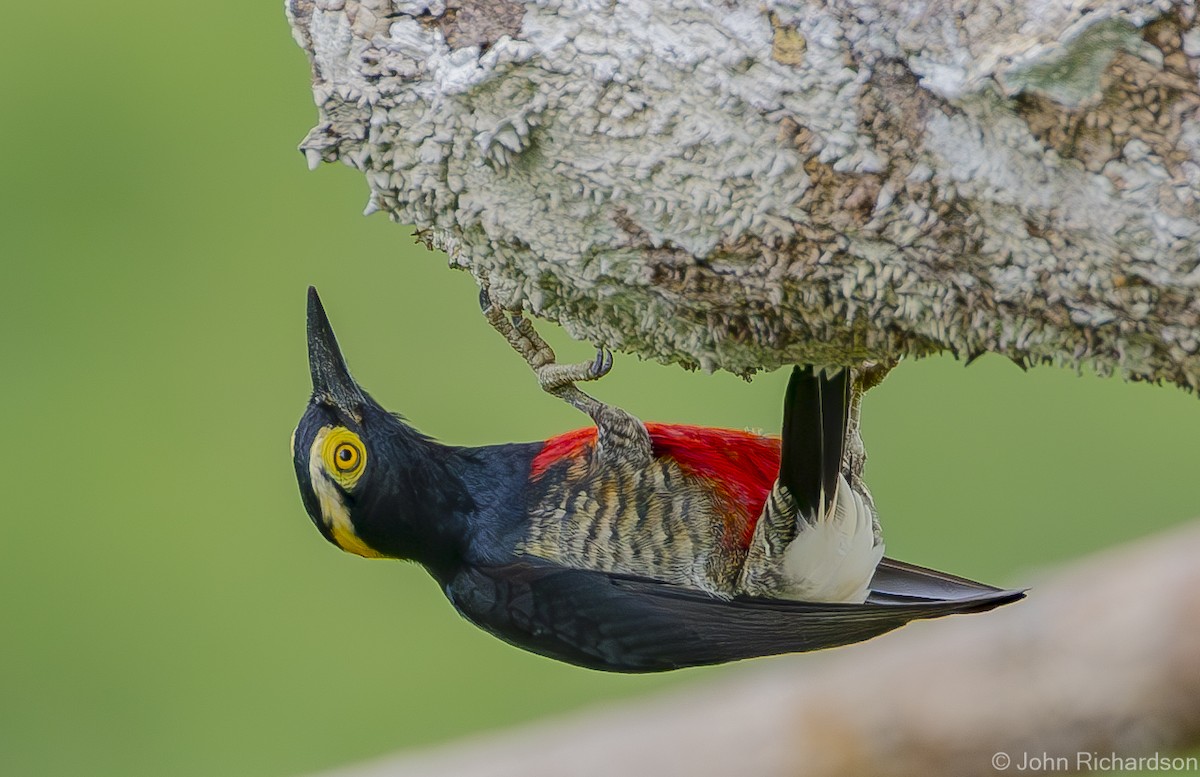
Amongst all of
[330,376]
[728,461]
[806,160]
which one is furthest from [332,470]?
[806,160]

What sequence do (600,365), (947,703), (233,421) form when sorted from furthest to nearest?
1. (233,421)
2. (947,703)
3. (600,365)

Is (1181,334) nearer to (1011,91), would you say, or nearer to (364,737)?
(1011,91)

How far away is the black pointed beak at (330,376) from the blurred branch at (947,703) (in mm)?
1261

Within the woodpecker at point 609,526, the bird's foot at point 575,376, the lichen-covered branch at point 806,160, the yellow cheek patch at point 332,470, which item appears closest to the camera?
the lichen-covered branch at point 806,160

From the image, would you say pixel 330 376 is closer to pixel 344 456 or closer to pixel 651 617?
pixel 344 456

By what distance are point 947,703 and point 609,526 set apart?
3.11 ft

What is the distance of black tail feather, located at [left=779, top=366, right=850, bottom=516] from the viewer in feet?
7.16

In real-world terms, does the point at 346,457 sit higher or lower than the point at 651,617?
higher

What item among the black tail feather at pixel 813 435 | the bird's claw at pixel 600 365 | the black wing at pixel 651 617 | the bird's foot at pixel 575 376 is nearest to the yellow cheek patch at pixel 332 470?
the black wing at pixel 651 617

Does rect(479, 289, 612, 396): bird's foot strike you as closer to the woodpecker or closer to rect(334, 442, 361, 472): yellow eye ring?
the woodpecker

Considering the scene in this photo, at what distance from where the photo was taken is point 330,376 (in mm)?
2441

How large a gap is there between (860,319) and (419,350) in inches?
140

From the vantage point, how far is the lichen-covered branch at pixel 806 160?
1185 millimetres

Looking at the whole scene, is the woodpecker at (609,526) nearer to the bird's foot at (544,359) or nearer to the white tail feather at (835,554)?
the white tail feather at (835,554)
